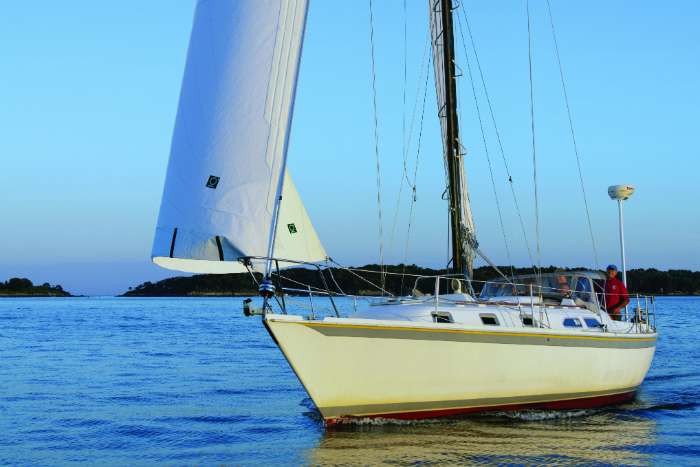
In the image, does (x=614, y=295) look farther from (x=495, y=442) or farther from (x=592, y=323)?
(x=495, y=442)

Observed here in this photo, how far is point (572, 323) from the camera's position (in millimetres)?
15766

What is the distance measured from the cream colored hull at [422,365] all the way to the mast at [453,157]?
2.81m

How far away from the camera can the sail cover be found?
11883mm

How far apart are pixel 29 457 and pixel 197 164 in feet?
17.1

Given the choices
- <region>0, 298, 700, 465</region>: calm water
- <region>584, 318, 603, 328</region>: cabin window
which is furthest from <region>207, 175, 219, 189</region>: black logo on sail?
<region>584, 318, 603, 328</region>: cabin window

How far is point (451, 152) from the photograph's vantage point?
16828 millimetres

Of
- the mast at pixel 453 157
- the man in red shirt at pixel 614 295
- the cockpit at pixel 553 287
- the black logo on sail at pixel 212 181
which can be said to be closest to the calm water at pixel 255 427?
the man in red shirt at pixel 614 295

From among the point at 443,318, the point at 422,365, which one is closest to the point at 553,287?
the point at 443,318

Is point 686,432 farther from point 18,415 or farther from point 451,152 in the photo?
point 18,415

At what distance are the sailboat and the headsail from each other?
1.72 meters

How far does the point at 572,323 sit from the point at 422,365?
3983 millimetres

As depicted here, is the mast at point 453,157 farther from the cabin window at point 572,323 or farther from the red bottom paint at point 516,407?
the red bottom paint at point 516,407

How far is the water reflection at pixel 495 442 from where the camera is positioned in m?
11.8

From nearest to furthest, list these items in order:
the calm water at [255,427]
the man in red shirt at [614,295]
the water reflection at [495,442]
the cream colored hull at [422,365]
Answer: the water reflection at [495,442]
the calm water at [255,427]
the cream colored hull at [422,365]
the man in red shirt at [614,295]
